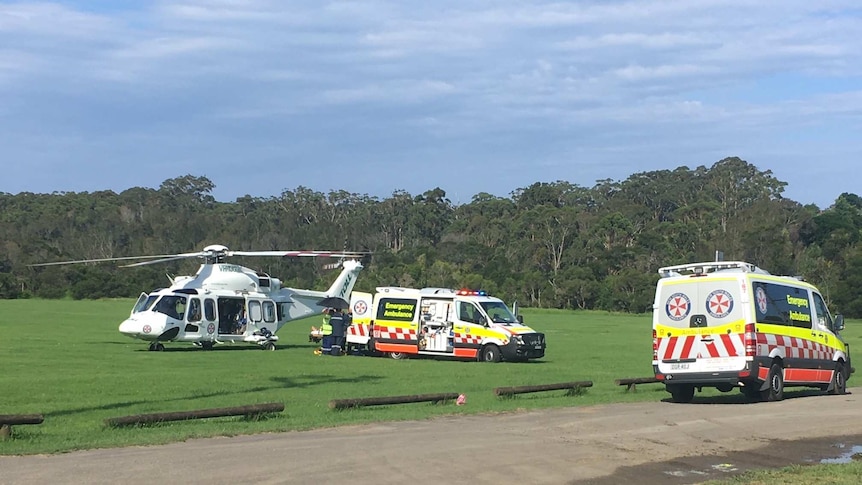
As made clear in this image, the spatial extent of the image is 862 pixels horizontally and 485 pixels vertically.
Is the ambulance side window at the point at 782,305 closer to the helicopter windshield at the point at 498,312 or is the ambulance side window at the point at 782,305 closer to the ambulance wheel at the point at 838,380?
the ambulance wheel at the point at 838,380

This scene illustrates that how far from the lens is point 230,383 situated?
20.9m

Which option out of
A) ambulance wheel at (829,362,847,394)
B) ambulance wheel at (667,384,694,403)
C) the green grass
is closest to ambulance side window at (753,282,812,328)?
ambulance wheel at (829,362,847,394)

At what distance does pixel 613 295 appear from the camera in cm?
8775

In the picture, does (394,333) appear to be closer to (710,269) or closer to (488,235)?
(710,269)

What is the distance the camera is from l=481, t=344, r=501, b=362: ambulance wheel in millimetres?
29062

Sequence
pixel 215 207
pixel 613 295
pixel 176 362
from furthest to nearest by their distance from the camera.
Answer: pixel 215 207
pixel 613 295
pixel 176 362

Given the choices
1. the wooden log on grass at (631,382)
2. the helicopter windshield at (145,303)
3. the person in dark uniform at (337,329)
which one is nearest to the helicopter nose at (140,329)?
the helicopter windshield at (145,303)

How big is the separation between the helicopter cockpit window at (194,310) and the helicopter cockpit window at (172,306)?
29 centimetres

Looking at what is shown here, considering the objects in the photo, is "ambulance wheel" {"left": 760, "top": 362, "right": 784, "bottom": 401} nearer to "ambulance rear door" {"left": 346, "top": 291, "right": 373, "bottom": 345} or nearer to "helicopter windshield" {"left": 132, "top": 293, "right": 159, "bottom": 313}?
"ambulance rear door" {"left": 346, "top": 291, "right": 373, "bottom": 345}

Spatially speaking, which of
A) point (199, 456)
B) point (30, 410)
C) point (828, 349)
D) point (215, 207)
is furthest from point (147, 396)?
point (215, 207)

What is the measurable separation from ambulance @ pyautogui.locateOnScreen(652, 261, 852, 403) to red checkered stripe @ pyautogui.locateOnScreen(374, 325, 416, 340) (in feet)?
38.8

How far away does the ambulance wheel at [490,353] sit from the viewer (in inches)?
1144

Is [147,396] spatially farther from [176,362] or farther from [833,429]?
[833,429]

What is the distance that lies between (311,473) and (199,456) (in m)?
1.55
